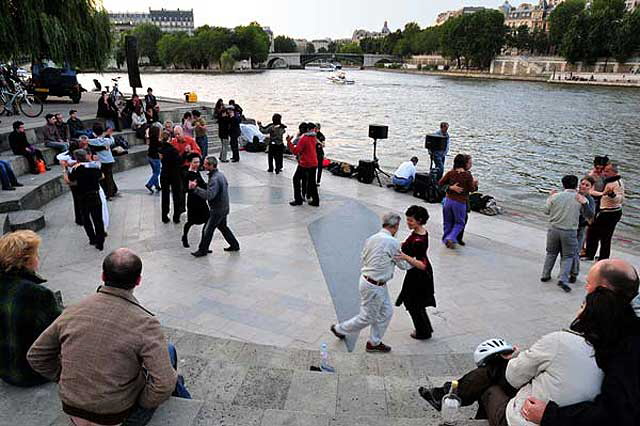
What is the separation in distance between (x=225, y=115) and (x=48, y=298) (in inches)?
459

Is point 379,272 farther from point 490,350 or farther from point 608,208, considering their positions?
point 608,208

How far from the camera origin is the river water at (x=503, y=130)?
19.1 m

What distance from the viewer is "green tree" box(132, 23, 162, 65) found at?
114m

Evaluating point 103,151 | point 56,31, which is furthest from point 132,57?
point 103,151

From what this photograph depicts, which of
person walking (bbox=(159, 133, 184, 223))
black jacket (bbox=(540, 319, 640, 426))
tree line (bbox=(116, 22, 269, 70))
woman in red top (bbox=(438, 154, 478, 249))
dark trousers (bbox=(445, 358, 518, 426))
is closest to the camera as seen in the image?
black jacket (bbox=(540, 319, 640, 426))

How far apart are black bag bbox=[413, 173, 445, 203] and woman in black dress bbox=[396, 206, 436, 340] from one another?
249 inches

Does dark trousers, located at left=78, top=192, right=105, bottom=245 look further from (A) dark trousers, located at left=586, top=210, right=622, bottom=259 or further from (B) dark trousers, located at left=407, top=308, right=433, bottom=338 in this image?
(A) dark trousers, located at left=586, top=210, right=622, bottom=259

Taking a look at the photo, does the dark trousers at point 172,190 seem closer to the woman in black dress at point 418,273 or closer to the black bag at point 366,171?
the woman in black dress at point 418,273

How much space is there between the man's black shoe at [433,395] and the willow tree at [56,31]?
16561mm

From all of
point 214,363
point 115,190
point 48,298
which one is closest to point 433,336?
point 214,363

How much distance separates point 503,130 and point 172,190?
1099 inches

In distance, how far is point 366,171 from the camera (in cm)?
1262

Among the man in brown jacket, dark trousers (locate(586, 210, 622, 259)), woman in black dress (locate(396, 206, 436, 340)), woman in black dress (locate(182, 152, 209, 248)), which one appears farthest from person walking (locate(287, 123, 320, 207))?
the man in brown jacket

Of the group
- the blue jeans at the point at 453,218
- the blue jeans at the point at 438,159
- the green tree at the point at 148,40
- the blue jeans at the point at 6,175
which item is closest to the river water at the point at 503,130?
the blue jeans at the point at 438,159
